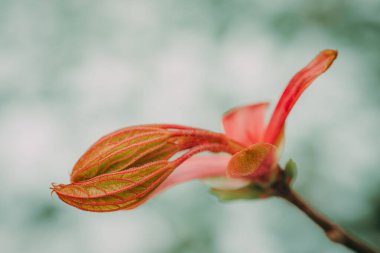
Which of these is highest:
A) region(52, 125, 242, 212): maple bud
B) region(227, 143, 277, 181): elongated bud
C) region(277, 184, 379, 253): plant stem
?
region(52, 125, 242, 212): maple bud

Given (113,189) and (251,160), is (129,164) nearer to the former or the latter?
(113,189)

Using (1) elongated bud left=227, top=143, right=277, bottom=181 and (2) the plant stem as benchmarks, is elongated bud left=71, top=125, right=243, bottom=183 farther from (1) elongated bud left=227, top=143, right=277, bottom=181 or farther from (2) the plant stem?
(2) the plant stem

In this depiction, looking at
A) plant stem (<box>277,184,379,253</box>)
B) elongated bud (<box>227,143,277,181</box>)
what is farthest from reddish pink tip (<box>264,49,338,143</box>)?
plant stem (<box>277,184,379,253</box>)

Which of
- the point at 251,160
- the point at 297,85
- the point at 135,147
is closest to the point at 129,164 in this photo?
the point at 135,147

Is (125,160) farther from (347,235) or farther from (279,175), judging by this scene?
(347,235)

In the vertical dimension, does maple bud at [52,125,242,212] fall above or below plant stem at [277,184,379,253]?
above

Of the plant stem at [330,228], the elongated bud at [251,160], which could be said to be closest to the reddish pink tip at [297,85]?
the elongated bud at [251,160]

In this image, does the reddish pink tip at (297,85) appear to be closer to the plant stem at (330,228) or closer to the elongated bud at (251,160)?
the elongated bud at (251,160)

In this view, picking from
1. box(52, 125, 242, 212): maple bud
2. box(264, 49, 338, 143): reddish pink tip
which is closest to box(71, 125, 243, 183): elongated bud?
box(52, 125, 242, 212): maple bud
